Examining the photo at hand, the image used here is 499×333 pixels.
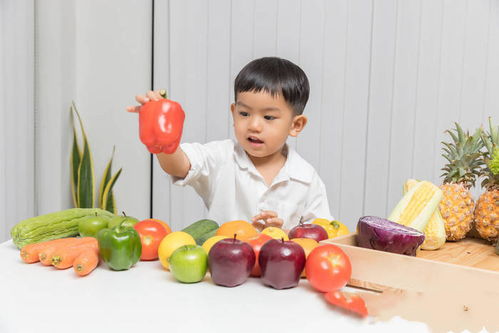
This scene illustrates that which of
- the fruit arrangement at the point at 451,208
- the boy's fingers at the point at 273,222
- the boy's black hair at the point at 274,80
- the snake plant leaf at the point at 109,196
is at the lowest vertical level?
the snake plant leaf at the point at 109,196

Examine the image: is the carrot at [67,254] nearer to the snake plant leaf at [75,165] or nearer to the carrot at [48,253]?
the carrot at [48,253]

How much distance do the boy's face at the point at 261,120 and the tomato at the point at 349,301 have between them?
0.80 meters

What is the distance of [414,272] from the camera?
3.99 feet

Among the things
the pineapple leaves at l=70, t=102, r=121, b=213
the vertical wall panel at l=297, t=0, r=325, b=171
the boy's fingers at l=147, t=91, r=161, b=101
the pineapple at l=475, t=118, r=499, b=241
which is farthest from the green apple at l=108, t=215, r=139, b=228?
the vertical wall panel at l=297, t=0, r=325, b=171

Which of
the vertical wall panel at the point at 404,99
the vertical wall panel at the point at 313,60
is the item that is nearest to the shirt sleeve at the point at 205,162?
the vertical wall panel at the point at 313,60

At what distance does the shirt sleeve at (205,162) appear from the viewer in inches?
74.6

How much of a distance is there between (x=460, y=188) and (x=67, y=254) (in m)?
1.16

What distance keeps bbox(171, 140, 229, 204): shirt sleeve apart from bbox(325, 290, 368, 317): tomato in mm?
787

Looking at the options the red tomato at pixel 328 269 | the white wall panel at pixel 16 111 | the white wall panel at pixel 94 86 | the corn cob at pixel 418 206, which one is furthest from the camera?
the white wall panel at pixel 94 86

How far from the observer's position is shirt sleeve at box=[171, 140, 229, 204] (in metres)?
1.90

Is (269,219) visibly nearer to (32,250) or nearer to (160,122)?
(160,122)

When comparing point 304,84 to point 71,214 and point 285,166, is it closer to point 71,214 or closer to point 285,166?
point 285,166

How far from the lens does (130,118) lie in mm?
4047

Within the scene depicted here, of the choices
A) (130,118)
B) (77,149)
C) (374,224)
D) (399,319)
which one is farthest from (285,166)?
(130,118)
